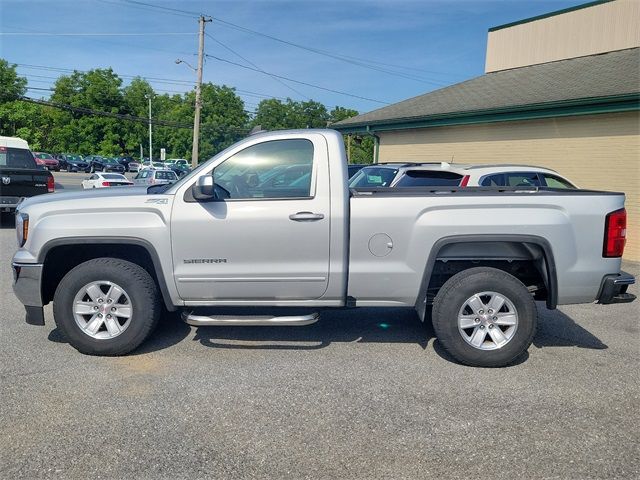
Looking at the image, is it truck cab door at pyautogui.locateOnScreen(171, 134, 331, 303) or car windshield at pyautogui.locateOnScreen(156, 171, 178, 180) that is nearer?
truck cab door at pyautogui.locateOnScreen(171, 134, 331, 303)

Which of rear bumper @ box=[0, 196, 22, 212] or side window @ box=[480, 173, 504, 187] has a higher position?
side window @ box=[480, 173, 504, 187]

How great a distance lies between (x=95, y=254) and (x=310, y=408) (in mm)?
2504

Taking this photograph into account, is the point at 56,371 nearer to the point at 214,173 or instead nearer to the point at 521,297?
the point at 214,173

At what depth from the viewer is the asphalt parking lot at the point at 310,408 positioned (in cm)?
295

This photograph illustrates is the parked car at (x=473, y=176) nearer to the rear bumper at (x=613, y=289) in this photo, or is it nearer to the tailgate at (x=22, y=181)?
the rear bumper at (x=613, y=289)

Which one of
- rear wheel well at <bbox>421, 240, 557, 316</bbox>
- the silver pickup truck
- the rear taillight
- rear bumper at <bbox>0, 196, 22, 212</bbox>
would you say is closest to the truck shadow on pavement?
the silver pickup truck

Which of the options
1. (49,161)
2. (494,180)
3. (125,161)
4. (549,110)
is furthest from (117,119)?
(494,180)

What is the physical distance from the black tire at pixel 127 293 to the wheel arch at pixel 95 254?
142 millimetres

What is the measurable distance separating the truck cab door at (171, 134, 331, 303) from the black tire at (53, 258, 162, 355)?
0.34m

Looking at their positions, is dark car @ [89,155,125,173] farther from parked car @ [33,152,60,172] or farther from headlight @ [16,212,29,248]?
headlight @ [16,212,29,248]

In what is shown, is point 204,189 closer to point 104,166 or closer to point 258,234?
point 258,234

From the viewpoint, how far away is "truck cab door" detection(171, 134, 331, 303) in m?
4.26

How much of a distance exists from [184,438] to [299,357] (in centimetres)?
152

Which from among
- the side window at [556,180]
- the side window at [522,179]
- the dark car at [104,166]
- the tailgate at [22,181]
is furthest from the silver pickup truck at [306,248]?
the dark car at [104,166]
